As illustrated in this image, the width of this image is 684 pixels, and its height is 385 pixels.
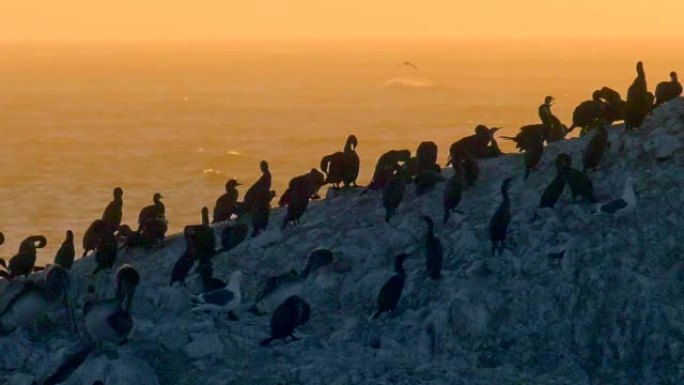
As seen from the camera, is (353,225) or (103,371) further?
(353,225)

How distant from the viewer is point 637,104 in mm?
23359

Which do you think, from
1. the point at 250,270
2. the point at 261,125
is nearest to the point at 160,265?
the point at 250,270

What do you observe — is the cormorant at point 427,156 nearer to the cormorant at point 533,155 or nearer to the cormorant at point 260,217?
the cormorant at point 533,155

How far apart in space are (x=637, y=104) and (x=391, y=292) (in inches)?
263

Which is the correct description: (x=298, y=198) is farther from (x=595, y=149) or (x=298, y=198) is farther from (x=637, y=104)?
(x=637, y=104)

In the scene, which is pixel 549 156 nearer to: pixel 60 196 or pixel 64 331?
pixel 64 331

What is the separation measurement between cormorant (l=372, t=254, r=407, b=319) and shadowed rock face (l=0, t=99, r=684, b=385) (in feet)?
0.88

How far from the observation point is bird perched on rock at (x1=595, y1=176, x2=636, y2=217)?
20984mm

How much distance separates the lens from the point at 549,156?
940 inches

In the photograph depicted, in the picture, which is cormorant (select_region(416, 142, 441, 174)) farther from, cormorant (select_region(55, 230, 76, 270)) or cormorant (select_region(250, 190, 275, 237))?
cormorant (select_region(55, 230, 76, 270))

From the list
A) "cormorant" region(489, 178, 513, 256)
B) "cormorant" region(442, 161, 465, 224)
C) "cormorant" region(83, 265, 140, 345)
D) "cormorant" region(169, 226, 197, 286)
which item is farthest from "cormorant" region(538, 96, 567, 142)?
"cormorant" region(83, 265, 140, 345)

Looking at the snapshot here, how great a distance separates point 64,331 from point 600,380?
27.0 ft

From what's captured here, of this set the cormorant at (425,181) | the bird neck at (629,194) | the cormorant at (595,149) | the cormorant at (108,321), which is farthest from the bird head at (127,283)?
the cormorant at (595,149)

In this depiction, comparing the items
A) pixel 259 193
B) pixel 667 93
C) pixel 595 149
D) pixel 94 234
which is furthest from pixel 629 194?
pixel 94 234
